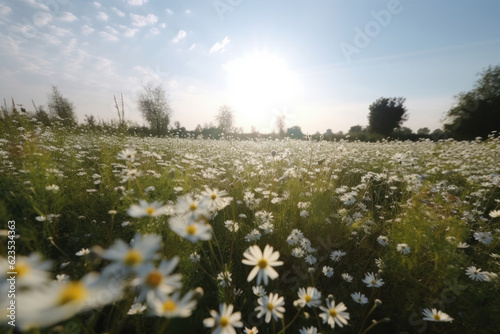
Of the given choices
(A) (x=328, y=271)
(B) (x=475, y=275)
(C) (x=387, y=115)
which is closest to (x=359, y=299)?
(A) (x=328, y=271)

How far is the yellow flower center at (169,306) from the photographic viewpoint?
2.12 feet

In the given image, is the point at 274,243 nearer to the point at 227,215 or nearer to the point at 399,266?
the point at 227,215

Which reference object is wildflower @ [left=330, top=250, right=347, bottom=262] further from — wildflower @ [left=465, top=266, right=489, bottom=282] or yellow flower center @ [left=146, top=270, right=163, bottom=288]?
yellow flower center @ [left=146, top=270, right=163, bottom=288]

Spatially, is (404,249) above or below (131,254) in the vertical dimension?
below

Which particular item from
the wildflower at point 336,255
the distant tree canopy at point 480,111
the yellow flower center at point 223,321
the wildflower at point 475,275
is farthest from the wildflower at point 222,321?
the distant tree canopy at point 480,111

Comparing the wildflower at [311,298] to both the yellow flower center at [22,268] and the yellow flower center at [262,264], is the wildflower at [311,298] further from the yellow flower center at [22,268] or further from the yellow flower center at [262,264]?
the yellow flower center at [22,268]

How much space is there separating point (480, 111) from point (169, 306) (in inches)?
1262

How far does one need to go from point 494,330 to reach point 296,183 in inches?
95.0

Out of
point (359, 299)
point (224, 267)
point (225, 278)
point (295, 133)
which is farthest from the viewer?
point (295, 133)

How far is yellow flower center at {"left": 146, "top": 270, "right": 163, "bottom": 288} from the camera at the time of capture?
61 cm

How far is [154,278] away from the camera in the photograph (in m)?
0.62

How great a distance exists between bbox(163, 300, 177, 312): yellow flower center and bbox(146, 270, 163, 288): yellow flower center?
9 cm

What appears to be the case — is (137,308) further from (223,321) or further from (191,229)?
(191,229)

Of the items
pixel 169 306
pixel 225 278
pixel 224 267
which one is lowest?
pixel 224 267
